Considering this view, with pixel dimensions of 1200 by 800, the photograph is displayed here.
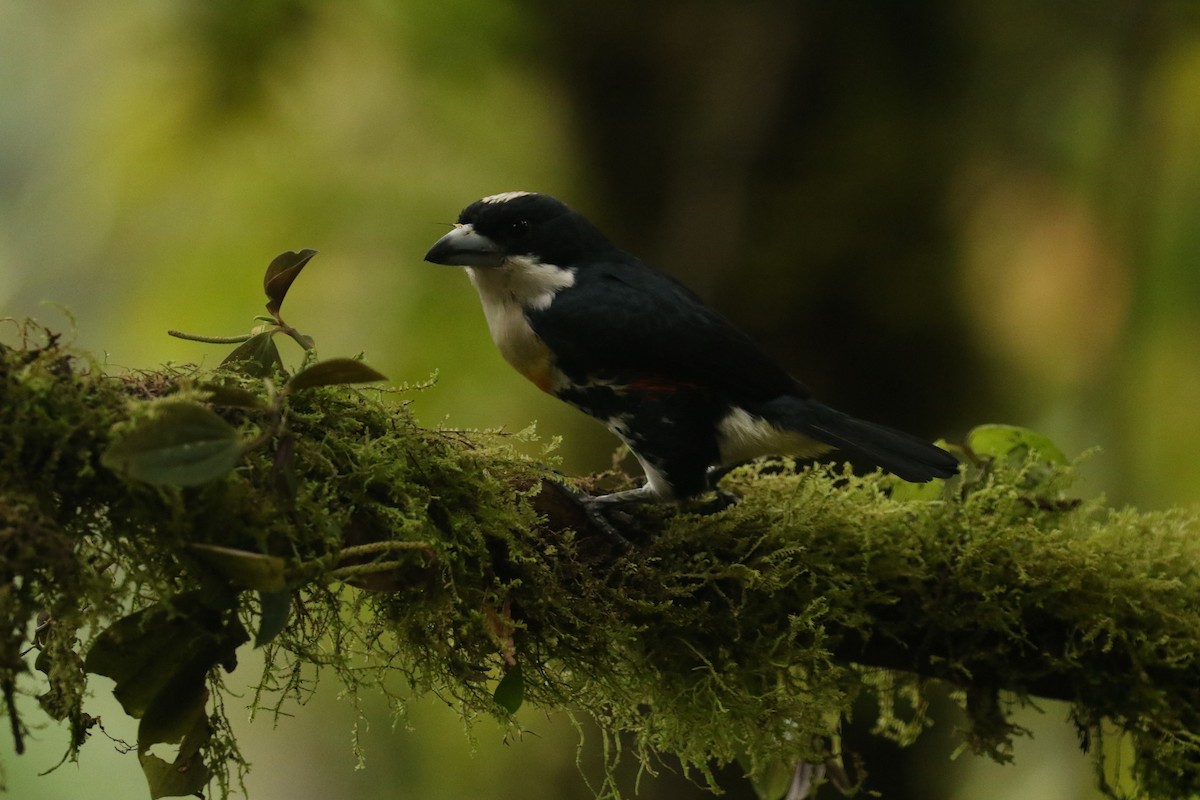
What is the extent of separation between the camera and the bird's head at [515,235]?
2.17m

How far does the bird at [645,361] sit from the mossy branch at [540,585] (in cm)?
12

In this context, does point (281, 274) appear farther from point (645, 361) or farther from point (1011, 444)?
point (1011, 444)

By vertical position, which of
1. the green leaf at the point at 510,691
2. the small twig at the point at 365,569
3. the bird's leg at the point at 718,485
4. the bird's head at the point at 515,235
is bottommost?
the green leaf at the point at 510,691

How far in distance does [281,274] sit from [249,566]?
484mm

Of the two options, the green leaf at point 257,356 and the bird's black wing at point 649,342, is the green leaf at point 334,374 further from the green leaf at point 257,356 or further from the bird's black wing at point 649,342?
the bird's black wing at point 649,342

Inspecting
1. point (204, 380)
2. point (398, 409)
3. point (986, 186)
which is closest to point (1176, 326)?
point (986, 186)

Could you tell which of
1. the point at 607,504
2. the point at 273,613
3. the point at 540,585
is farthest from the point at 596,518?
the point at 273,613

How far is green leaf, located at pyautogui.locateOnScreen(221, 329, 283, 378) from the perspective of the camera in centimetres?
140

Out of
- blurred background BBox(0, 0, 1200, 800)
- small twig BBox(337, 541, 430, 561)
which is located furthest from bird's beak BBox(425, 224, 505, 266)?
blurred background BBox(0, 0, 1200, 800)

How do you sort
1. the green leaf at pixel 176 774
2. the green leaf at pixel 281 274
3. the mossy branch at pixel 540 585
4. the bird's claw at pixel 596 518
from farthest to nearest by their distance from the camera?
the bird's claw at pixel 596 518, the green leaf at pixel 281 274, the green leaf at pixel 176 774, the mossy branch at pixel 540 585

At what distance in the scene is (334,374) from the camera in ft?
3.92

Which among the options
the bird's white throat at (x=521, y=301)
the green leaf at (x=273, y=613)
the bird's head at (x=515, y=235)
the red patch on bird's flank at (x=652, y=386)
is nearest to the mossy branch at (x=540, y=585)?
the green leaf at (x=273, y=613)

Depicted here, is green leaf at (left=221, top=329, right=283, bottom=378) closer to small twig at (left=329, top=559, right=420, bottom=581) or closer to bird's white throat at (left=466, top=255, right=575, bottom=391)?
small twig at (left=329, top=559, right=420, bottom=581)

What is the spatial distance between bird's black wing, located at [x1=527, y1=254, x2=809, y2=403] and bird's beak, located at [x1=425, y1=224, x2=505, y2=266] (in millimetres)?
171
